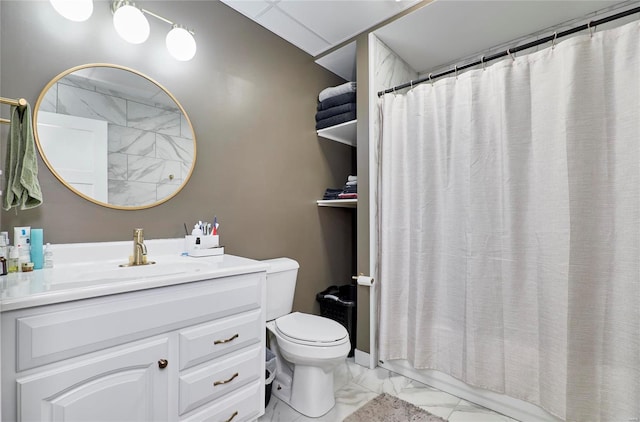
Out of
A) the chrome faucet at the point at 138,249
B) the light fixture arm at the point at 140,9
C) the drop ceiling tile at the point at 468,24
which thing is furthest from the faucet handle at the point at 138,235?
the drop ceiling tile at the point at 468,24

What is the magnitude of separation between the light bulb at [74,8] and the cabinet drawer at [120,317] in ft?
4.00

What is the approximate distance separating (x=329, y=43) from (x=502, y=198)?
1.66m

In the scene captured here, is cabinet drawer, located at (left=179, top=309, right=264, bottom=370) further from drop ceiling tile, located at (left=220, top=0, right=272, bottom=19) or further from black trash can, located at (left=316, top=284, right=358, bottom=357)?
drop ceiling tile, located at (left=220, top=0, right=272, bottom=19)

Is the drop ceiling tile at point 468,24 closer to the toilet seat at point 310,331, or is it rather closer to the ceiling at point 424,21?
the ceiling at point 424,21

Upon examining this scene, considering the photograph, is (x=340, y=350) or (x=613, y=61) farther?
(x=340, y=350)

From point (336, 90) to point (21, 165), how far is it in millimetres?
1894

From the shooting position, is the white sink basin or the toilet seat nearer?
the white sink basin

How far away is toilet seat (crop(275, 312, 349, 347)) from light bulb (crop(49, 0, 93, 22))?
175 centimetres

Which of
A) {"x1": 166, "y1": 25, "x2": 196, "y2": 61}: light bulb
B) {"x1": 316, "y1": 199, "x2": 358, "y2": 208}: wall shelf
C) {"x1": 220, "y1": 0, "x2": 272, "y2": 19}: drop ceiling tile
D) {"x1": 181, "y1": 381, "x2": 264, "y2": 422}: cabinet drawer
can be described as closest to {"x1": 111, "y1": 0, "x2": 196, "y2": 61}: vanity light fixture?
{"x1": 166, "y1": 25, "x2": 196, "y2": 61}: light bulb

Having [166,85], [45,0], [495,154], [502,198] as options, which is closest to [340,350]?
[502,198]

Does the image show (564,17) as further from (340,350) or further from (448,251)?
(340,350)

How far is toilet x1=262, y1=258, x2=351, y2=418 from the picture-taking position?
1.52m

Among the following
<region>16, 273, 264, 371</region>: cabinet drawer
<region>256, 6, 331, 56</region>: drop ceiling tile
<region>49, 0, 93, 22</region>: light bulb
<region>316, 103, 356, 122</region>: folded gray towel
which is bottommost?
<region>16, 273, 264, 371</region>: cabinet drawer

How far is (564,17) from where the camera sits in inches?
70.7
